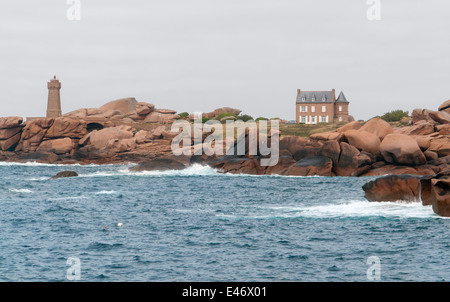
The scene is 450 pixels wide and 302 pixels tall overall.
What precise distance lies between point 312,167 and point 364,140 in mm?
6945

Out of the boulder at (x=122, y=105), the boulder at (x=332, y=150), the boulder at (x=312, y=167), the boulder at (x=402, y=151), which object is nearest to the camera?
the boulder at (x=402, y=151)

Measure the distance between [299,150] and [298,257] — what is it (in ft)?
172

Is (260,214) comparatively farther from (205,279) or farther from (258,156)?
(258,156)

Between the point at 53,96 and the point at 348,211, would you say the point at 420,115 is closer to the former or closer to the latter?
the point at 348,211

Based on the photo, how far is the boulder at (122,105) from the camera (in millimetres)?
163500

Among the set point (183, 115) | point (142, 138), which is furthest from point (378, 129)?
point (183, 115)

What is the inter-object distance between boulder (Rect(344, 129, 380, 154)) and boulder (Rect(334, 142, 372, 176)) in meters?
1.50

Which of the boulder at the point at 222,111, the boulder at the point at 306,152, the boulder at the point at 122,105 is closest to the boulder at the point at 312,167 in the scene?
the boulder at the point at 306,152

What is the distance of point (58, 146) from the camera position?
116 metres

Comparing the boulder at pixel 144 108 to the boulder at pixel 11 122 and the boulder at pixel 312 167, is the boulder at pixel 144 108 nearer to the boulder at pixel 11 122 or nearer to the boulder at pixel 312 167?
the boulder at pixel 11 122

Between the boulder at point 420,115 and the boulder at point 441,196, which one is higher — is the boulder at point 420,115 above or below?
above

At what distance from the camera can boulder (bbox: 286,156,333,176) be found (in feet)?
232

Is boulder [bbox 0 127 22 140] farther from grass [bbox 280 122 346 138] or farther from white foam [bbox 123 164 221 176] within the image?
grass [bbox 280 122 346 138]

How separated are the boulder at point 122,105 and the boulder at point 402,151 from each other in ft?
340
